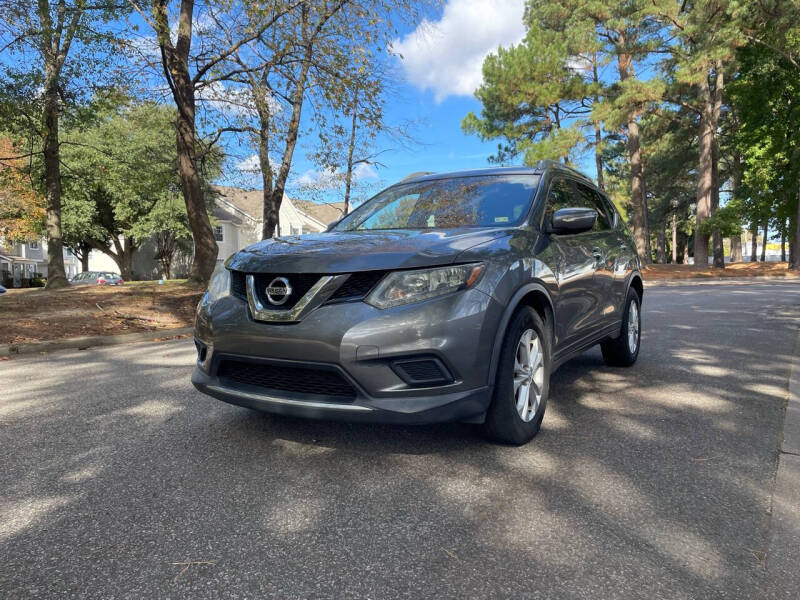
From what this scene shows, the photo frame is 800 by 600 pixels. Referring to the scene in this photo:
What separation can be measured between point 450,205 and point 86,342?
6.69m

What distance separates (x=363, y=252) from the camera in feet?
9.29

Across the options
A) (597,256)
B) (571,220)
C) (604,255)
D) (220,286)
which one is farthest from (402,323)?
(604,255)

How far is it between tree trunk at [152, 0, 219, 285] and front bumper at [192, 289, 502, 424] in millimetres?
10871

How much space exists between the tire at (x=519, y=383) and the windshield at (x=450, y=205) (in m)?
0.73

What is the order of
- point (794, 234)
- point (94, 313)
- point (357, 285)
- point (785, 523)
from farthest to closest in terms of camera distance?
point (794, 234) → point (94, 313) → point (357, 285) → point (785, 523)

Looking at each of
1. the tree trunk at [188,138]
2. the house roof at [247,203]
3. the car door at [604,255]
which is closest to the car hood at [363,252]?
the car door at [604,255]

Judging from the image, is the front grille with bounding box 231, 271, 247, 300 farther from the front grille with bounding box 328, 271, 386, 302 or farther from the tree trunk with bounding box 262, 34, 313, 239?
the tree trunk with bounding box 262, 34, 313, 239

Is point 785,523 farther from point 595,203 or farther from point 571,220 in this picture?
point 595,203

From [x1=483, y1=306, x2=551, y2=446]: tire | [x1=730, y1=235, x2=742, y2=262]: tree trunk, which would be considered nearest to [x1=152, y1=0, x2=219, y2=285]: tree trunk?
[x1=483, y1=306, x2=551, y2=446]: tire

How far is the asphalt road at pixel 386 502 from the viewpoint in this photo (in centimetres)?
190

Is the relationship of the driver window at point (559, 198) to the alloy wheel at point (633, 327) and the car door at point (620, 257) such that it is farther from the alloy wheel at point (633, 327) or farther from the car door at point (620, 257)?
the alloy wheel at point (633, 327)

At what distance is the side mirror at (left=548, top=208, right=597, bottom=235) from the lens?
Result: 3457 mm

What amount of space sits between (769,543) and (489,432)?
1.33m

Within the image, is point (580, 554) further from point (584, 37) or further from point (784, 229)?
point (784, 229)
